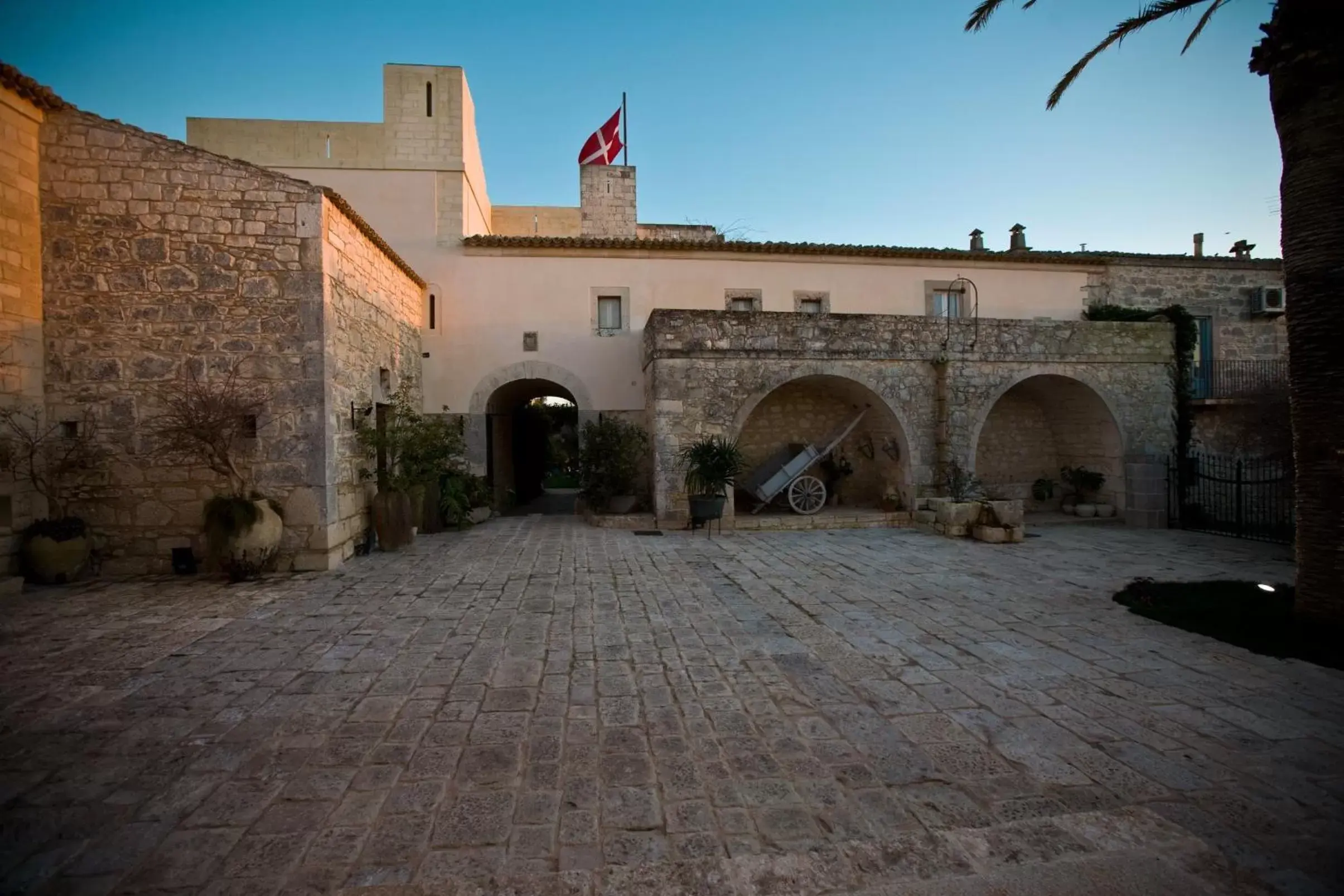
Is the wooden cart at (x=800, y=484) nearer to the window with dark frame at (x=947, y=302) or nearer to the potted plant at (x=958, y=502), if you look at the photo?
the potted plant at (x=958, y=502)

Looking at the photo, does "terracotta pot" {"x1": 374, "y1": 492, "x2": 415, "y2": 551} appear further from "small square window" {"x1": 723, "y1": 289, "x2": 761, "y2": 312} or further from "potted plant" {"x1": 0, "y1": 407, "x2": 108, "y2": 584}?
"small square window" {"x1": 723, "y1": 289, "x2": 761, "y2": 312}

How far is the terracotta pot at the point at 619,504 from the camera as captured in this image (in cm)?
1084

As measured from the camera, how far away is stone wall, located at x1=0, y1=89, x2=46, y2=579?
6016 millimetres

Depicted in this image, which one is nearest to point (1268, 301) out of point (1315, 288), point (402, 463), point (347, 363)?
point (1315, 288)

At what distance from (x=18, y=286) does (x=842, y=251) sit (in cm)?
1327

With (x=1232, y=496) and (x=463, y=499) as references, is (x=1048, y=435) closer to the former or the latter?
(x=1232, y=496)

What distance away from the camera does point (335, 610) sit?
5.19m

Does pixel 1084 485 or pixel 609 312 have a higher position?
pixel 609 312

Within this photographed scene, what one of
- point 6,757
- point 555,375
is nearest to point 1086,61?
point 555,375

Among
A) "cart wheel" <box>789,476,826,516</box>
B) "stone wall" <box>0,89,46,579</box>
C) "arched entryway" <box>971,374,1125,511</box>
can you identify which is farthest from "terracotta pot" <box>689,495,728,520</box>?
"stone wall" <box>0,89,46,579</box>

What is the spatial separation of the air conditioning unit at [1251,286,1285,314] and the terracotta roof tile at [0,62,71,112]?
22.2 m

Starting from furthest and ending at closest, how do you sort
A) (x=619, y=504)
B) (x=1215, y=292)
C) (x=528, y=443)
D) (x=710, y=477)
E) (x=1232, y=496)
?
1. (x=528, y=443)
2. (x=1215, y=292)
3. (x=619, y=504)
4. (x=1232, y=496)
5. (x=710, y=477)

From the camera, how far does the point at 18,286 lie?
6207 millimetres

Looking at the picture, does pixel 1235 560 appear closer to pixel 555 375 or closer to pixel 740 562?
pixel 740 562
